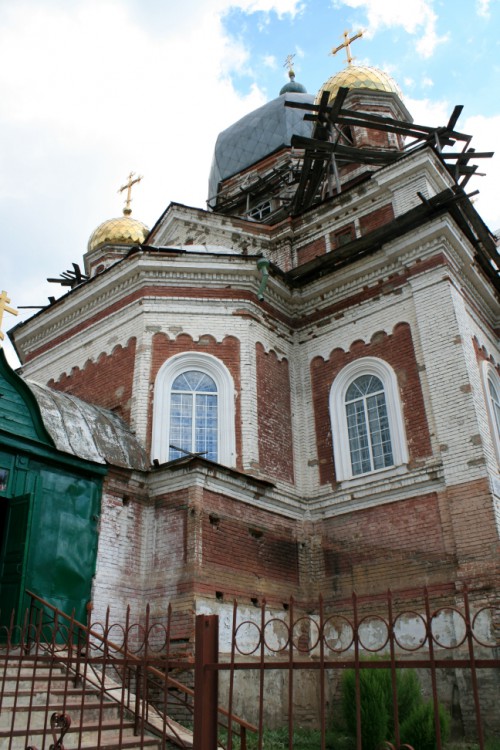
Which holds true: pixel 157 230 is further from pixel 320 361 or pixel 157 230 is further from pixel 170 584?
pixel 170 584

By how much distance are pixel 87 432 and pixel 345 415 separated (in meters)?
4.65

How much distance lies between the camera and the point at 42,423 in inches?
371

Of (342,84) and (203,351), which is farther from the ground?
(342,84)

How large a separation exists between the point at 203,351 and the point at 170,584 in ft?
14.6

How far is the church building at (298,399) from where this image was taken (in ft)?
31.4

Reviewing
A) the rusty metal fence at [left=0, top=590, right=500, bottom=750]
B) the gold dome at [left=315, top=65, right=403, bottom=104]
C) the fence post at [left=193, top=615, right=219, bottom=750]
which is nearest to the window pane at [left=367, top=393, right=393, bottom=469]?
the rusty metal fence at [left=0, top=590, right=500, bottom=750]

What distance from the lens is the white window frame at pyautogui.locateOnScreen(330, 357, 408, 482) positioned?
10820mm

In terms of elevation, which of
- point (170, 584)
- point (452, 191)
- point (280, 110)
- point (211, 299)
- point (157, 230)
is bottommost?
point (170, 584)

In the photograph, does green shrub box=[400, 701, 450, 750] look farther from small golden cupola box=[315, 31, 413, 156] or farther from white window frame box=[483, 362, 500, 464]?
small golden cupola box=[315, 31, 413, 156]

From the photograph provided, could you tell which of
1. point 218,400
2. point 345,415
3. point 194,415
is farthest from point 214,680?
point 345,415

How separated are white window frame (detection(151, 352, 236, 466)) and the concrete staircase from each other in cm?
462

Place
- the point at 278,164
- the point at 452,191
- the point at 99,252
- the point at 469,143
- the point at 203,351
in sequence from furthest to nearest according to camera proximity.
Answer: the point at 278,164
the point at 99,252
the point at 469,143
the point at 203,351
the point at 452,191

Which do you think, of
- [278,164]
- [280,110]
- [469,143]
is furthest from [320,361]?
[280,110]

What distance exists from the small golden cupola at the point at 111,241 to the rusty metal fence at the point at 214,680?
14.3m
